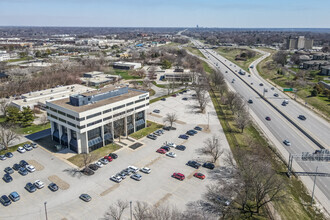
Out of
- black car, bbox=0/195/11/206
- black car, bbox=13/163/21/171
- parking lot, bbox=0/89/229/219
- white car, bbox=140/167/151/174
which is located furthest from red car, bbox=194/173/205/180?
black car, bbox=13/163/21/171

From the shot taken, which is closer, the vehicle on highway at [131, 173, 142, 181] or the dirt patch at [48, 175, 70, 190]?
the dirt patch at [48, 175, 70, 190]

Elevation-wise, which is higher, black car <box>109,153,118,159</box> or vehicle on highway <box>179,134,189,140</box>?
vehicle on highway <box>179,134,189,140</box>

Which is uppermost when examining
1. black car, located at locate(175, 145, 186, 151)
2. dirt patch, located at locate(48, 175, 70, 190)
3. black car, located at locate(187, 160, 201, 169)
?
black car, located at locate(175, 145, 186, 151)

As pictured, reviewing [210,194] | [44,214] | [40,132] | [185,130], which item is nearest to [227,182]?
[210,194]

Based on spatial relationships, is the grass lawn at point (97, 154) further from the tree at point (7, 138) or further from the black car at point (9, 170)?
the tree at point (7, 138)

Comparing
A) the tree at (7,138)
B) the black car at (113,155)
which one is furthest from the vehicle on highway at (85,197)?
the tree at (7,138)

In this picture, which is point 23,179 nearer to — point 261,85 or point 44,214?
point 44,214

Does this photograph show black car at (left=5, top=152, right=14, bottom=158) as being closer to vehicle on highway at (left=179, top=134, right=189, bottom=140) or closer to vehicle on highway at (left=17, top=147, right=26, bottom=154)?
vehicle on highway at (left=17, top=147, right=26, bottom=154)
